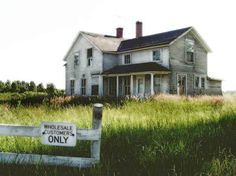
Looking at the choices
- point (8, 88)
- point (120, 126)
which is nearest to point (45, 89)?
point (8, 88)

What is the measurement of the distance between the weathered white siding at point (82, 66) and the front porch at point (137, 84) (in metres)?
1.70

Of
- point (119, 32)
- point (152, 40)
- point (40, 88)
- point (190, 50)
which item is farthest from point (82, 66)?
point (40, 88)

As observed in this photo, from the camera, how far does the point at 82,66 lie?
35.9 m

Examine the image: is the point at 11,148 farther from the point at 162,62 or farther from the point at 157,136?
the point at 162,62

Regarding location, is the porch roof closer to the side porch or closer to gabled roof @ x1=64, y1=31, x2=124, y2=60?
the side porch

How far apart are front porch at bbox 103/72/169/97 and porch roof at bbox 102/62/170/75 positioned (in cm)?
46

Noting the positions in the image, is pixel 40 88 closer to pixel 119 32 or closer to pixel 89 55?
pixel 89 55

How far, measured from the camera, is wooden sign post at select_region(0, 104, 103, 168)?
17.9 feet

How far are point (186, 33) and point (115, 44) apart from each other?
Answer: 7.79 meters

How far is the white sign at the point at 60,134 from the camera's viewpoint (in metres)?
5.44

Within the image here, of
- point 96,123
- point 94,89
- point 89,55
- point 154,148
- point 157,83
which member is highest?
point 89,55

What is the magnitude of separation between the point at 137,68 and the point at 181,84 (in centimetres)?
Result: 396

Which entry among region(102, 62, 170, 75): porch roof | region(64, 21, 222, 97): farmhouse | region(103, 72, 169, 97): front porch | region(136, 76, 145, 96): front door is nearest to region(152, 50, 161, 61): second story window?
region(64, 21, 222, 97): farmhouse

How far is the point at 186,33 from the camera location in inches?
1172
